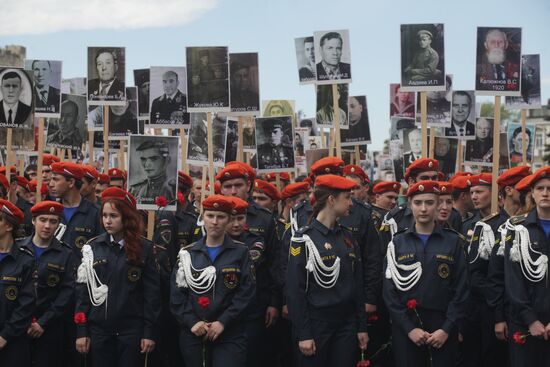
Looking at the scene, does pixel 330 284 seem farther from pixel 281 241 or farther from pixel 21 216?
pixel 21 216

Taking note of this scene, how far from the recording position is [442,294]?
8.05 m

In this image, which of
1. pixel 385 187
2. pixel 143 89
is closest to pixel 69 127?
pixel 143 89

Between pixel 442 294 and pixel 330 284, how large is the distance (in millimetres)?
1023

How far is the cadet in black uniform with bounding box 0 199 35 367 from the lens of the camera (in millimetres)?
8273

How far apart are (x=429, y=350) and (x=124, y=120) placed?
29.5 ft

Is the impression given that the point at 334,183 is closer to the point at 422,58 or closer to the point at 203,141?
the point at 422,58

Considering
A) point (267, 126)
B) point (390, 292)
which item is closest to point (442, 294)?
point (390, 292)

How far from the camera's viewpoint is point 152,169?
10.2 meters

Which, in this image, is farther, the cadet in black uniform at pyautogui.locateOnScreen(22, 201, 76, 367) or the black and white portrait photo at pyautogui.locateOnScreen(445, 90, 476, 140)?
the black and white portrait photo at pyautogui.locateOnScreen(445, 90, 476, 140)

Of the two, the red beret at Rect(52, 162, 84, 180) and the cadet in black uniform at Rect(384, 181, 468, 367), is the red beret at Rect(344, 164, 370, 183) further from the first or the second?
the cadet in black uniform at Rect(384, 181, 468, 367)

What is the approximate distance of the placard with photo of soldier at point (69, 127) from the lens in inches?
580

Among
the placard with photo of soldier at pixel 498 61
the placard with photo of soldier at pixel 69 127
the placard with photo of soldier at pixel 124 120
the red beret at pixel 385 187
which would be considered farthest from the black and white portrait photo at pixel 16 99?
the placard with photo of soldier at pixel 498 61

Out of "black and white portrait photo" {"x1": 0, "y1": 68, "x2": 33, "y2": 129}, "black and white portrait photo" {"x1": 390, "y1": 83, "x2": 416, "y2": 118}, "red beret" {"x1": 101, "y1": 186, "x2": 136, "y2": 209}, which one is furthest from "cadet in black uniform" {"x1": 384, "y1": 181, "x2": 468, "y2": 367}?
"black and white portrait photo" {"x1": 390, "y1": 83, "x2": 416, "y2": 118}

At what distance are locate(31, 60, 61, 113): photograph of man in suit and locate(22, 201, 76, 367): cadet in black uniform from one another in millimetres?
4530
